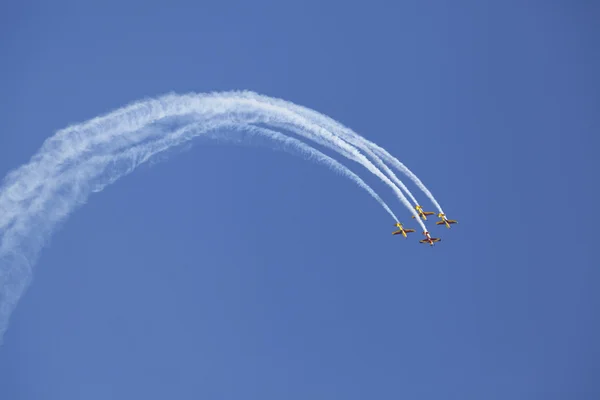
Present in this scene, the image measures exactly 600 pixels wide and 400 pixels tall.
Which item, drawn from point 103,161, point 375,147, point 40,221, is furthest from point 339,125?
point 40,221

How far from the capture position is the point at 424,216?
198 ft

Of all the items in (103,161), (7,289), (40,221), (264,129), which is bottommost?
(7,289)

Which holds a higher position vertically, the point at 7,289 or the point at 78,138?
the point at 78,138

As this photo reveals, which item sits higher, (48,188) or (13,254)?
(48,188)

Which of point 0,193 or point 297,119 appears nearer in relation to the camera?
point 0,193

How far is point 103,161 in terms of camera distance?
2032 inches

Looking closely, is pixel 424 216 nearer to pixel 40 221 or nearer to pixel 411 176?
pixel 411 176

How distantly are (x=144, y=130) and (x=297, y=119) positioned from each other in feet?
26.2

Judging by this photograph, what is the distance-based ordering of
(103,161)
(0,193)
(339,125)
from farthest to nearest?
(339,125) < (103,161) < (0,193)

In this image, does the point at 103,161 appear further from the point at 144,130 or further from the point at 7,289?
the point at 7,289

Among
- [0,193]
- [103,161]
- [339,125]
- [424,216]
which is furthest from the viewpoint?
[424,216]

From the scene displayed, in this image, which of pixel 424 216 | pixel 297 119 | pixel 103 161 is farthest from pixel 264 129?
pixel 424 216

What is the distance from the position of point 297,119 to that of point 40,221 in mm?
14115

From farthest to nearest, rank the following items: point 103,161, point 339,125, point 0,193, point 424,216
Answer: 1. point 424,216
2. point 339,125
3. point 103,161
4. point 0,193
